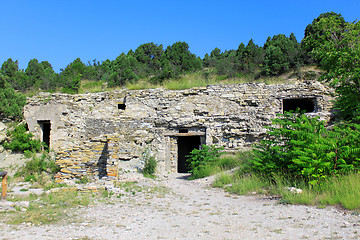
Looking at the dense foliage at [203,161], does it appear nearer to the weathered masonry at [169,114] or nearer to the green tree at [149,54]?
the weathered masonry at [169,114]

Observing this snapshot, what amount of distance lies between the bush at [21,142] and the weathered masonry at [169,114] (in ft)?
2.28

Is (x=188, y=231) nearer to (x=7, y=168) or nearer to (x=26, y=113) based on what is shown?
(x=7, y=168)

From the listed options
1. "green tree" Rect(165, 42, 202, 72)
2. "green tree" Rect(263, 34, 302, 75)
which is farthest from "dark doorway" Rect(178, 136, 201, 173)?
"green tree" Rect(165, 42, 202, 72)

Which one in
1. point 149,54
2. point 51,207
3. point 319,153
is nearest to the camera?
point 51,207

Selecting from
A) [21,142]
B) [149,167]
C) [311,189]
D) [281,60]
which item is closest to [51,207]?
[149,167]

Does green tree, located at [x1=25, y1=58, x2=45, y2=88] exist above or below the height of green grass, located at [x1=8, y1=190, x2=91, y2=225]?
above

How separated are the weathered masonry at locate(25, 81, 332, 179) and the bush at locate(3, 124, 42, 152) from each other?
696 millimetres

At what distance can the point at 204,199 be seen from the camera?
7570 mm

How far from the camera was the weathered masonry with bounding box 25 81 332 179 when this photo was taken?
1408 centimetres

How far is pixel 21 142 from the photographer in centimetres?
1327

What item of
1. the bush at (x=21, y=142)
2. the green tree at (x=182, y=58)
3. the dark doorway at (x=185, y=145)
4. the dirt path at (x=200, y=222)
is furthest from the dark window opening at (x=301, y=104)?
the bush at (x=21, y=142)

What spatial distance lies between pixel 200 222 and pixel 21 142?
11107 millimetres

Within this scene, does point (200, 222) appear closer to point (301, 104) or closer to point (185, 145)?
point (185, 145)

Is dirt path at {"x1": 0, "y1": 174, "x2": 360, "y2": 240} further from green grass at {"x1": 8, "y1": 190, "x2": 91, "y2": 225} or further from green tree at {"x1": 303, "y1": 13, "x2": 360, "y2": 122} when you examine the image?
green tree at {"x1": 303, "y1": 13, "x2": 360, "y2": 122}
